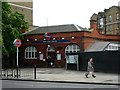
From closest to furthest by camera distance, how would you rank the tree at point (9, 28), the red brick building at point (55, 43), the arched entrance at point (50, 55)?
the tree at point (9, 28)
the red brick building at point (55, 43)
the arched entrance at point (50, 55)

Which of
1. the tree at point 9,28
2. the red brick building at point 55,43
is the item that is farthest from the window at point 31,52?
the tree at point 9,28

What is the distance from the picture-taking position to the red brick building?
46594 mm

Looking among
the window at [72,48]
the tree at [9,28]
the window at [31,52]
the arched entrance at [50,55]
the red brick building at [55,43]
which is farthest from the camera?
the window at [31,52]

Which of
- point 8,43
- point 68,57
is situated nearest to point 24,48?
point 8,43

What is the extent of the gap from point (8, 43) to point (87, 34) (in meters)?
12.2

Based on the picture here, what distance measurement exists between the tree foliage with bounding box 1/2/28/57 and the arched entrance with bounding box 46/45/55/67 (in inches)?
209

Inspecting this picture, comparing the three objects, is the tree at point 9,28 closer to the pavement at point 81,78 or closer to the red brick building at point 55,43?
the red brick building at point 55,43

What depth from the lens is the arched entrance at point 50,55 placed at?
158 ft

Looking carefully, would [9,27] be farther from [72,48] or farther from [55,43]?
[72,48]

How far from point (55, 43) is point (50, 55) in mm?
2185

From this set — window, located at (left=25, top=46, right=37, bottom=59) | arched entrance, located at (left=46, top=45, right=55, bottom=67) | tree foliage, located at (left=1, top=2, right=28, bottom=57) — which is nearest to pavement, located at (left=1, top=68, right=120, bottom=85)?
tree foliage, located at (left=1, top=2, right=28, bottom=57)

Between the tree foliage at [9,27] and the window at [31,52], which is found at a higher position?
the tree foliage at [9,27]

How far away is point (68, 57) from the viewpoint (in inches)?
1529

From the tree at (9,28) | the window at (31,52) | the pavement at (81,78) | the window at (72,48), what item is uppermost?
the tree at (9,28)
